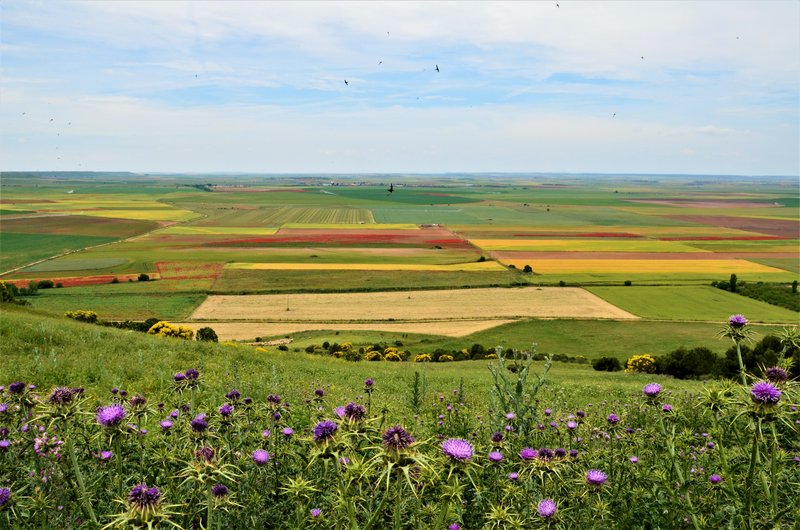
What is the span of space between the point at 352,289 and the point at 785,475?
213 ft

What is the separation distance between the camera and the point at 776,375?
3.99 metres

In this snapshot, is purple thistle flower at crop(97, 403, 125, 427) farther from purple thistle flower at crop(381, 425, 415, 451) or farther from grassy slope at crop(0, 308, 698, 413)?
grassy slope at crop(0, 308, 698, 413)

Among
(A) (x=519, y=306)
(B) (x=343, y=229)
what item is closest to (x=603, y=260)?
(A) (x=519, y=306)

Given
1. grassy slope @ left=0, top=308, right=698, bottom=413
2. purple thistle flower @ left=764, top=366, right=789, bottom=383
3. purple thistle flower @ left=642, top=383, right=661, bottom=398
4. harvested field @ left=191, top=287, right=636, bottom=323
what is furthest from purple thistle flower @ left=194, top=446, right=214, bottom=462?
harvested field @ left=191, top=287, right=636, bottom=323

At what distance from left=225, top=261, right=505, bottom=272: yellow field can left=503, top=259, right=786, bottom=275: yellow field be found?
272 inches

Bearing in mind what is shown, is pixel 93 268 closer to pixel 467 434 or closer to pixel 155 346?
pixel 155 346

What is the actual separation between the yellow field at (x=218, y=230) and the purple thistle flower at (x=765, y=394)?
130 meters

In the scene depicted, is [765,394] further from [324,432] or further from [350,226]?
[350,226]

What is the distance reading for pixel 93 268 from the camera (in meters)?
81.6

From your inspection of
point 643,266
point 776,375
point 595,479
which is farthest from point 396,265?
point 776,375

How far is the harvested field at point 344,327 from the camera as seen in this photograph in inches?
1909

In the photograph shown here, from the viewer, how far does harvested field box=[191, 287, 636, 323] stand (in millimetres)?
55938

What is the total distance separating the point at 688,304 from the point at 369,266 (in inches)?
1888

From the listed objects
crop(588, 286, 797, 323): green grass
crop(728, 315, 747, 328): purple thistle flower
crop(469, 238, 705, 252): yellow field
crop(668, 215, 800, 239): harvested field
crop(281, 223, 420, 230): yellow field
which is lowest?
crop(588, 286, 797, 323): green grass
